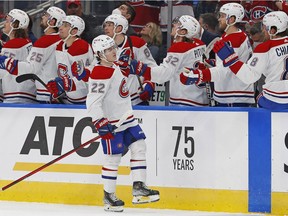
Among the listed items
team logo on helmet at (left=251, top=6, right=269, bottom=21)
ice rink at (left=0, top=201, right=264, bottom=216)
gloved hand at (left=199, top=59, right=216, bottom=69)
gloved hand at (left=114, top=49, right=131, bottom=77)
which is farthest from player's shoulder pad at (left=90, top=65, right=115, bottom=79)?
team logo on helmet at (left=251, top=6, right=269, bottom=21)

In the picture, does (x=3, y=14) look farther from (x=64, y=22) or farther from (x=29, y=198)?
(x=29, y=198)

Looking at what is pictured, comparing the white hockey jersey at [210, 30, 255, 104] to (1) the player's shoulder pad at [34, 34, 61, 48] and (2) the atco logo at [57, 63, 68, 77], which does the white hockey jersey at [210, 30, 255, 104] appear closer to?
(2) the atco logo at [57, 63, 68, 77]

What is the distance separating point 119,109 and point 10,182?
1.26 metres

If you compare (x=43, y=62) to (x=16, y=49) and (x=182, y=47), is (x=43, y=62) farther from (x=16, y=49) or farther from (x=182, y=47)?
(x=182, y=47)

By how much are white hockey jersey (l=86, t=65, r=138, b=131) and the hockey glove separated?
21.8 inches

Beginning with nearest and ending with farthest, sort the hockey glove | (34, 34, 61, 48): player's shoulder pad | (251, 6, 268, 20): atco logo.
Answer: the hockey glove → (34, 34, 61, 48): player's shoulder pad → (251, 6, 268, 20): atco logo

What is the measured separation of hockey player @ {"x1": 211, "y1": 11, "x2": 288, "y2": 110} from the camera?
24.7 feet

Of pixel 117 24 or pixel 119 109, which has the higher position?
pixel 117 24

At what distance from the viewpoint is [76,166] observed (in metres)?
7.88

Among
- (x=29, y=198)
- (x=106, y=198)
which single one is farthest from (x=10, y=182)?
(x=106, y=198)

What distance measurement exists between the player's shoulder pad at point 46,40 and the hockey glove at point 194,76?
135 centimetres

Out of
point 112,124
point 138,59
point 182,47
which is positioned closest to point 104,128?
point 112,124

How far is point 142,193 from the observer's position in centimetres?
736

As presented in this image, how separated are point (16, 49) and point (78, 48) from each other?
59 centimetres
